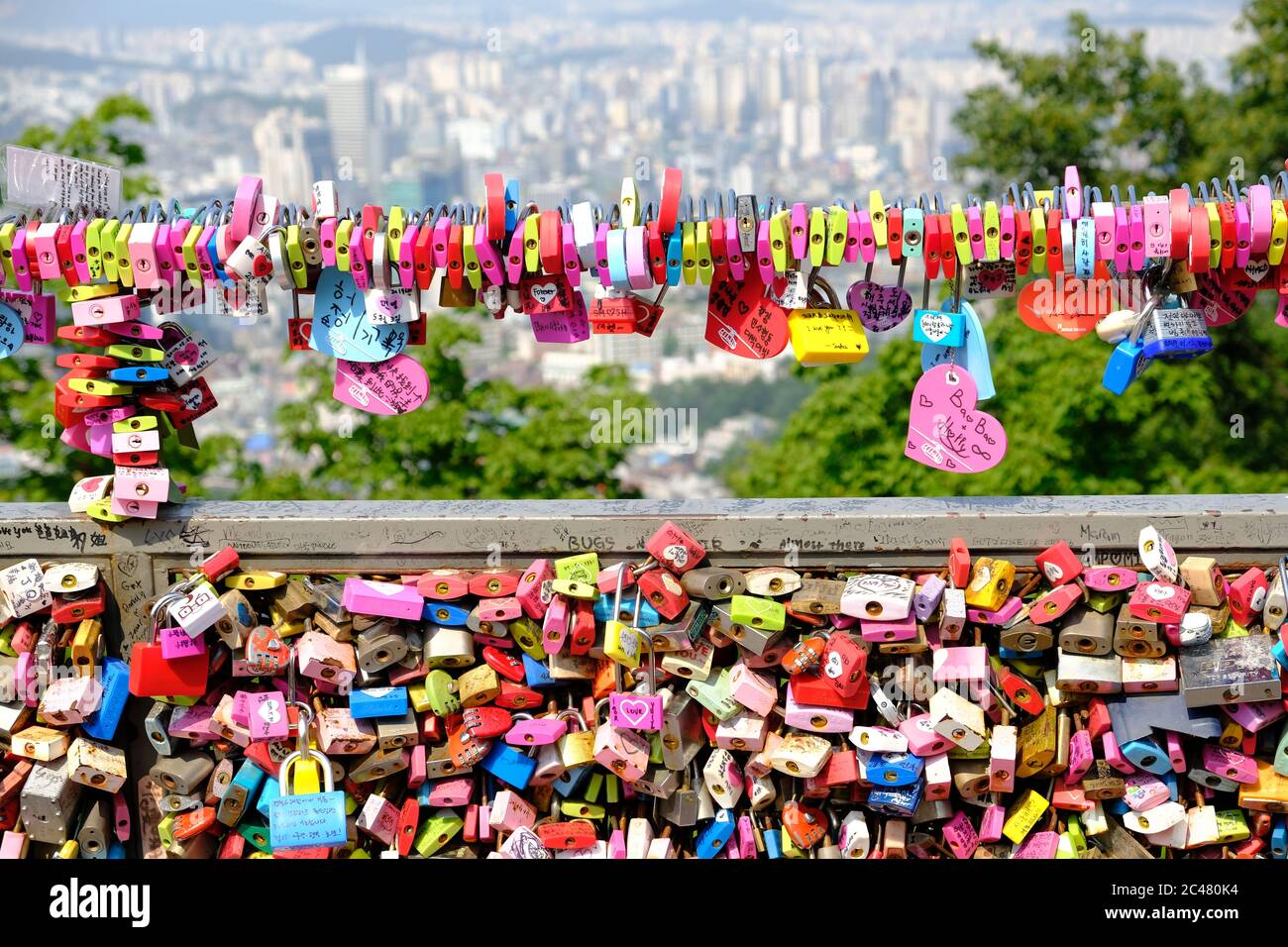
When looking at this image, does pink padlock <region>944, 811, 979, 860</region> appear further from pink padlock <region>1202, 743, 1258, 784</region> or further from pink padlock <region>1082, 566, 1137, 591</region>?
pink padlock <region>1082, 566, 1137, 591</region>

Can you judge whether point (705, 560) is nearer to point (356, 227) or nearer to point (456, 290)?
point (456, 290)

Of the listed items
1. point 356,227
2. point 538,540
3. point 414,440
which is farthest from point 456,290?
point 414,440

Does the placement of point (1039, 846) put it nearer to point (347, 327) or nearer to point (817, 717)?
point (817, 717)

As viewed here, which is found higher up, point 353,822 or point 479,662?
point 479,662

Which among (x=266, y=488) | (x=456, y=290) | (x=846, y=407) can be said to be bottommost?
(x=266, y=488)

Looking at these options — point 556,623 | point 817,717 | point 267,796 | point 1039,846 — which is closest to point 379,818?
point 267,796

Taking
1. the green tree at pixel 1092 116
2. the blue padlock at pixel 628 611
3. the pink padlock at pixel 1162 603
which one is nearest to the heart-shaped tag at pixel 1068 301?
the pink padlock at pixel 1162 603

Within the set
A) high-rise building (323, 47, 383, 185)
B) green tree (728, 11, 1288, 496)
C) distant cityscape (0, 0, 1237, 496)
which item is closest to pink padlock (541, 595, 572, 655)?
green tree (728, 11, 1288, 496)
